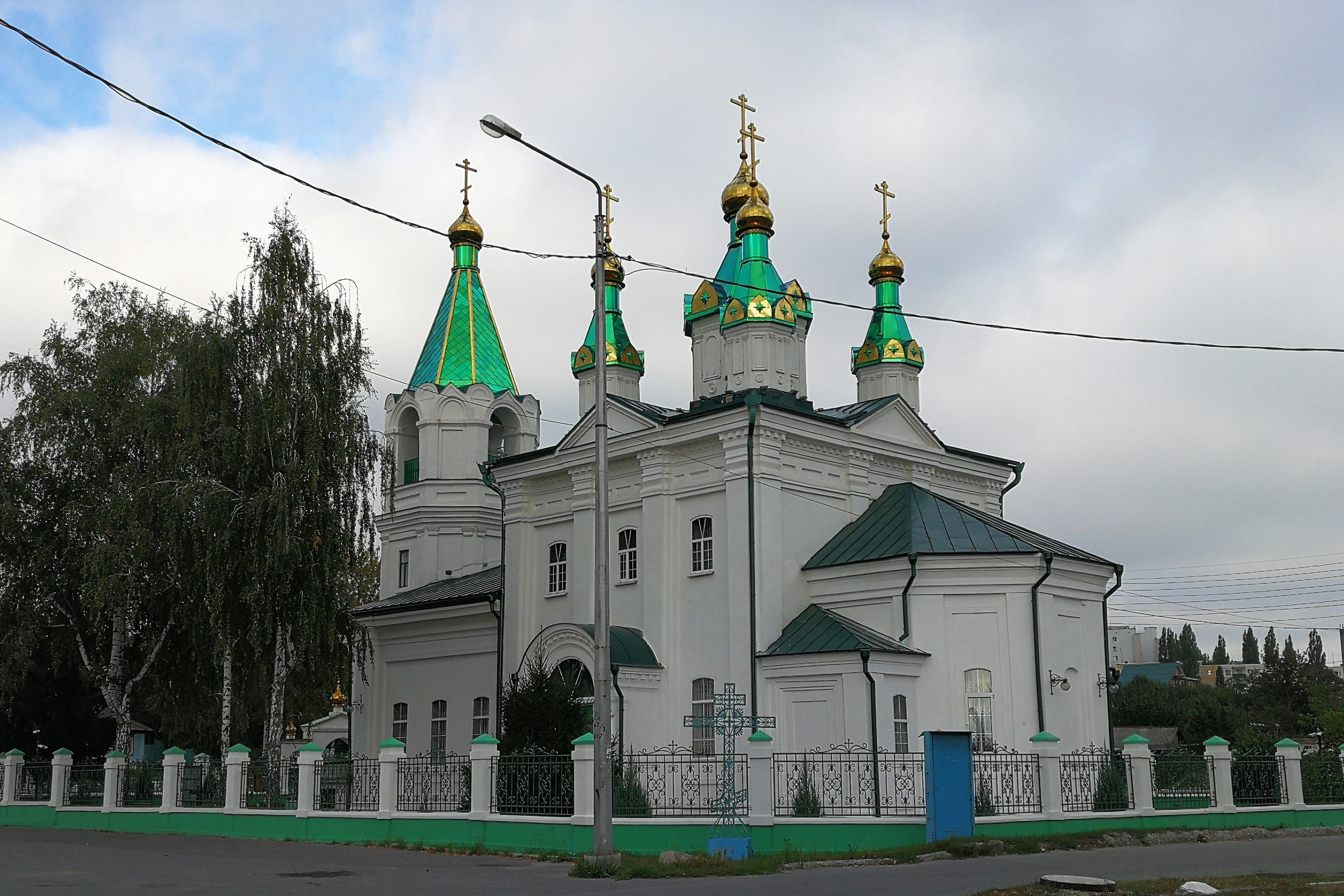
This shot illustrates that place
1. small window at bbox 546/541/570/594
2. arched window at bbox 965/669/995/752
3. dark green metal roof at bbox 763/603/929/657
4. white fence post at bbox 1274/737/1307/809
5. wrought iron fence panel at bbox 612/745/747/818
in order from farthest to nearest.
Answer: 1. small window at bbox 546/541/570/594
2. arched window at bbox 965/669/995/752
3. dark green metal roof at bbox 763/603/929/657
4. white fence post at bbox 1274/737/1307/809
5. wrought iron fence panel at bbox 612/745/747/818

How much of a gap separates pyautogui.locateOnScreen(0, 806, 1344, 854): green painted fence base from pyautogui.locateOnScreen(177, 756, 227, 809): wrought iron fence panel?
0.98ft

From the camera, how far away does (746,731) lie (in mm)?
20453

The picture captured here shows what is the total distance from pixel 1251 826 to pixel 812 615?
24.0ft

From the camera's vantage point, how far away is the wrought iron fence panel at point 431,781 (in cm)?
1767

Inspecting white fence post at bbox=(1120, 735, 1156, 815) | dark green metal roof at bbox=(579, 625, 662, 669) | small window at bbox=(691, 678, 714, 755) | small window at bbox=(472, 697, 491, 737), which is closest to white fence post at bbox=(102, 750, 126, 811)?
small window at bbox=(472, 697, 491, 737)

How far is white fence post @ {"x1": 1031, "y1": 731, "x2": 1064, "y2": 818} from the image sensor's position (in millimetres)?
16656

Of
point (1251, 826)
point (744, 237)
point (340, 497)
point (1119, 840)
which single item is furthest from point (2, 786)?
point (1251, 826)

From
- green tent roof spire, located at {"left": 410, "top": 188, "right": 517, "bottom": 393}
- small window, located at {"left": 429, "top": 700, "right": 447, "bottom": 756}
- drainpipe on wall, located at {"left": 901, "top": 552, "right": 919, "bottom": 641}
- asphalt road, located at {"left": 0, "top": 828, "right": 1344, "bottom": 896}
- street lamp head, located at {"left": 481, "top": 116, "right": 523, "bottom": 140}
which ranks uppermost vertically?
green tent roof spire, located at {"left": 410, "top": 188, "right": 517, "bottom": 393}

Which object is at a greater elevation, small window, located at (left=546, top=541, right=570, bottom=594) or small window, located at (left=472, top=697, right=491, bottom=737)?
small window, located at (left=546, top=541, right=570, bottom=594)

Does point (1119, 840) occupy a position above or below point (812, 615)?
below

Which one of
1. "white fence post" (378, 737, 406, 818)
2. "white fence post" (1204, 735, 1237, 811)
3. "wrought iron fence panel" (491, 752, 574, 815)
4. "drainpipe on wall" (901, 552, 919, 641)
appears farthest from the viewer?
"drainpipe on wall" (901, 552, 919, 641)

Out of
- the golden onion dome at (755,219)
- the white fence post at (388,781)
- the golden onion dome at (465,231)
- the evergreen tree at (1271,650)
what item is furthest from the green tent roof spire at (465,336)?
the evergreen tree at (1271,650)

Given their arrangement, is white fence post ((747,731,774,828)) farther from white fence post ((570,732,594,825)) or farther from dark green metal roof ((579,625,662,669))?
dark green metal roof ((579,625,662,669))

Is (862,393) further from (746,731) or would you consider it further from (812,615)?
(746,731)
